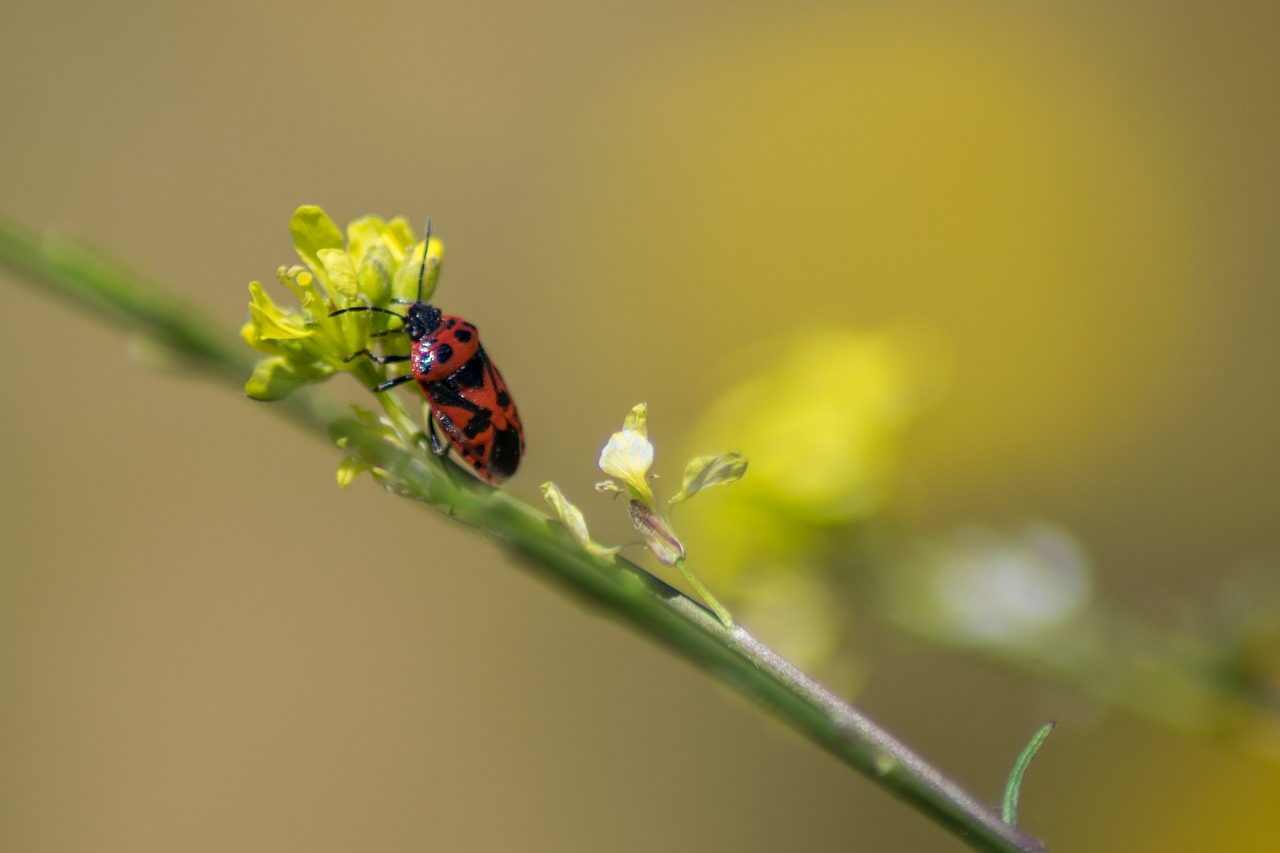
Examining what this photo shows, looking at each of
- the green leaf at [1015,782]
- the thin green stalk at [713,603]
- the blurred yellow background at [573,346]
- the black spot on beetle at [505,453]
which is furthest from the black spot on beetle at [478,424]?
the blurred yellow background at [573,346]

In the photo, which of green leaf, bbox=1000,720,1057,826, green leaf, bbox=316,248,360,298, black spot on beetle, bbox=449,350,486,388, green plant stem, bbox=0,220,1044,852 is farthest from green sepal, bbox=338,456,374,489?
green leaf, bbox=1000,720,1057,826

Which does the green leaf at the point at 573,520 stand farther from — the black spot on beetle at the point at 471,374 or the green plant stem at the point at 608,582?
the black spot on beetle at the point at 471,374

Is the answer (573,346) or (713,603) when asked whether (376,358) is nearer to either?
(713,603)

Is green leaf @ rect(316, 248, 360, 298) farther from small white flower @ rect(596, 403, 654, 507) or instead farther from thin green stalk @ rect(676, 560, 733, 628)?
thin green stalk @ rect(676, 560, 733, 628)

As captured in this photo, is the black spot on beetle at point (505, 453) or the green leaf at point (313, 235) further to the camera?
the black spot on beetle at point (505, 453)

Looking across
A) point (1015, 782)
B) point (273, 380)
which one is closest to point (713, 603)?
point (1015, 782)
